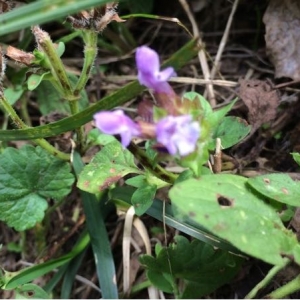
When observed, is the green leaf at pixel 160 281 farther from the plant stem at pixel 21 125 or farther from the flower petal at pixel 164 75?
the flower petal at pixel 164 75

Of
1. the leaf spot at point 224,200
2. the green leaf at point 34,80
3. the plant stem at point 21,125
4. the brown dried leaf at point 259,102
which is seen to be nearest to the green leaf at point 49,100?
the plant stem at point 21,125

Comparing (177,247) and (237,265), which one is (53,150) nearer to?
(177,247)

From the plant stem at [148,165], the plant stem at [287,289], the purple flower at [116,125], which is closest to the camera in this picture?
the purple flower at [116,125]

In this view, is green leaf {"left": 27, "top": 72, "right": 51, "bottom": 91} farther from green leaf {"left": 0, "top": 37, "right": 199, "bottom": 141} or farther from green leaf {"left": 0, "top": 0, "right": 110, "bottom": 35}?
green leaf {"left": 0, "top": 0, "right": 110, "bottom": 35}

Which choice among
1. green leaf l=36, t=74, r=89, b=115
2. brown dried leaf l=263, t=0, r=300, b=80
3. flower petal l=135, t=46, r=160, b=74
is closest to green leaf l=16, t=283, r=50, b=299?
green leaf l=36, t=74, r=89, b=115

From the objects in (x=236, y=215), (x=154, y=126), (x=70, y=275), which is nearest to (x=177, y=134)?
(x=154, y=126)

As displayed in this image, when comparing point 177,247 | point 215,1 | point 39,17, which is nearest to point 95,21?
point 39,17
